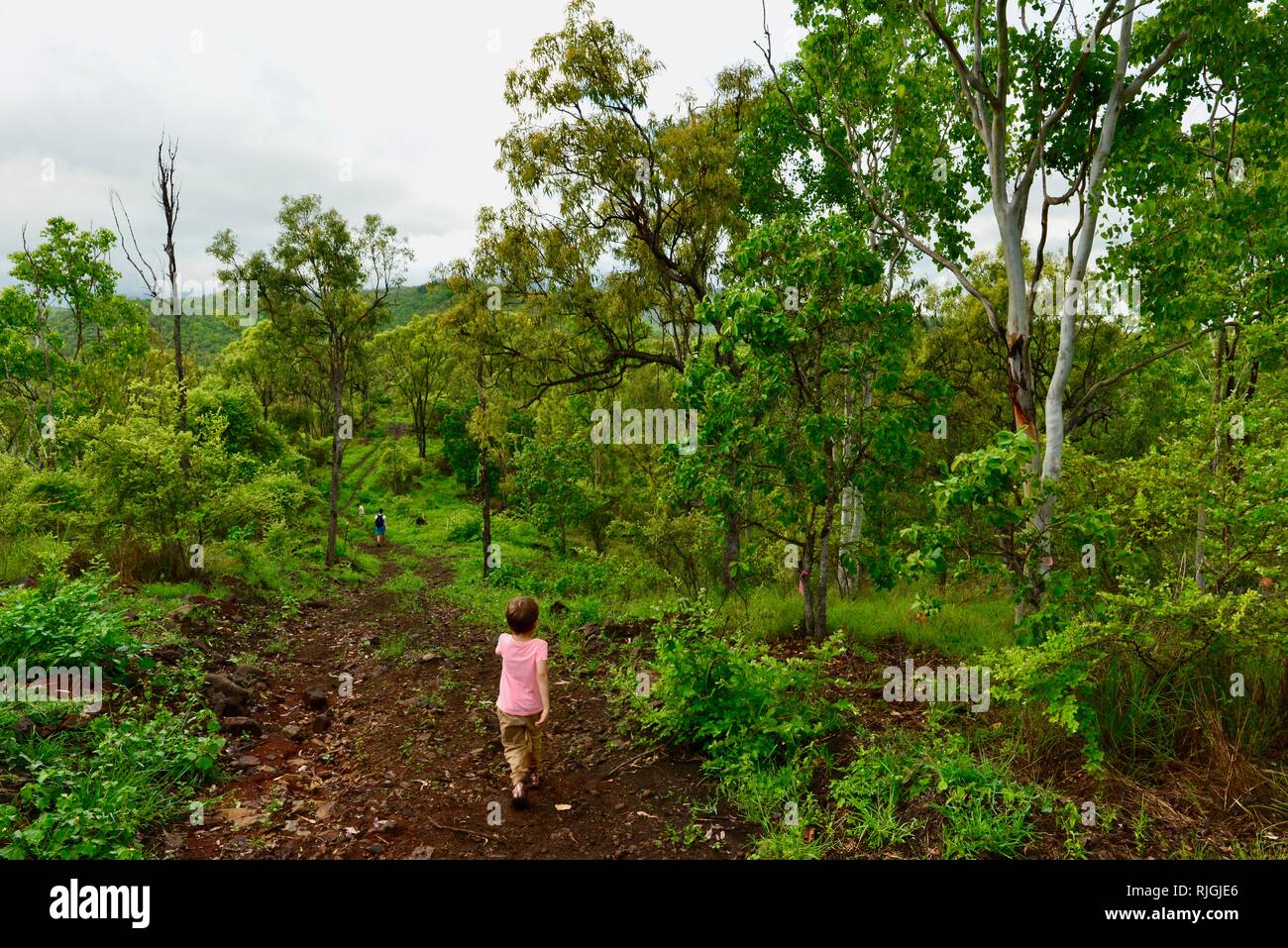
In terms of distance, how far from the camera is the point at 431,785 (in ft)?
17.6

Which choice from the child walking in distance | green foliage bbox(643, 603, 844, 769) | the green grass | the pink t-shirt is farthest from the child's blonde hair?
the green grass

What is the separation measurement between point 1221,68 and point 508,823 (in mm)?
9728

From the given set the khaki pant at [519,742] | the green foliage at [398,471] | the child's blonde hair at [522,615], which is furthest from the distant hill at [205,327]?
the khaki pant at [519,742]

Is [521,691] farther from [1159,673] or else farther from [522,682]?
[1159,673]

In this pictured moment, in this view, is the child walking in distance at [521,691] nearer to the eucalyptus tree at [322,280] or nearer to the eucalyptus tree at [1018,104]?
the eucalyptus tree at [1018,104]

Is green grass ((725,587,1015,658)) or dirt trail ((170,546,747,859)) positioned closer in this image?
dirt trail ((170,546,747,859))

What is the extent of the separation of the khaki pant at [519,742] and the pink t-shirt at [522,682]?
66 mm

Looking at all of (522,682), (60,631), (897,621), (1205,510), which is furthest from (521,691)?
(1205,510)

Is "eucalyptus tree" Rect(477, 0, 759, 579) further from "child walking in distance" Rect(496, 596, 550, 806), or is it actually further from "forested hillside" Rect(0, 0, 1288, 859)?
"child walking in distance" Rect(496, 596, 550, 806)

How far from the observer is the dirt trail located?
14.1 ft

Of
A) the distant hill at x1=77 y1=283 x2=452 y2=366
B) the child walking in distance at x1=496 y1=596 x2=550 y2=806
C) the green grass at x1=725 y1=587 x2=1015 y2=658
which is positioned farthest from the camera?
the distant hill at x1=77 y1=283 x2=452 y2=366

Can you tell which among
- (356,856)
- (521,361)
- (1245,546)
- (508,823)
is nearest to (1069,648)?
(1245,546)

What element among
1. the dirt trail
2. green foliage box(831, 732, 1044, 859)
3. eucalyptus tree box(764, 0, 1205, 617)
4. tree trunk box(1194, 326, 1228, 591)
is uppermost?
eucalyptus tree box(764, 0, 1205, 617)
